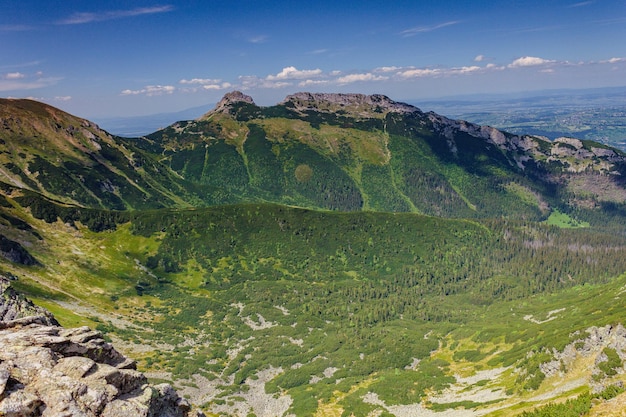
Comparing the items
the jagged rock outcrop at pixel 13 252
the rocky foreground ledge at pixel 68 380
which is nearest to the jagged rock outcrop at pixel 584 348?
the rocky foreground ledge at pixel 68 380

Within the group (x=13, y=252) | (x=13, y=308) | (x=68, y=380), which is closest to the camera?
(x=68, y=380)

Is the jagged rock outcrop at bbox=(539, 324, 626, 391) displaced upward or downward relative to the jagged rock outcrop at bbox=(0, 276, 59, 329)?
downward

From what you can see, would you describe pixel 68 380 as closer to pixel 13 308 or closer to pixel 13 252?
pixel 13 308

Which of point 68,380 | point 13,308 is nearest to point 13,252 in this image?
point 13,308

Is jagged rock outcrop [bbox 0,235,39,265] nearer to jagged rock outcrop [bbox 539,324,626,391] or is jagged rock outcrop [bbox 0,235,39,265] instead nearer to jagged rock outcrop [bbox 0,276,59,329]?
jagged rock outcrop [bbox 0,276,59,329]

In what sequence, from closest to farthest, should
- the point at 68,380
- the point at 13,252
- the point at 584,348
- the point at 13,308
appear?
the point at 68,380
the point at 13,308
the point at 584,348
the point at 13,252

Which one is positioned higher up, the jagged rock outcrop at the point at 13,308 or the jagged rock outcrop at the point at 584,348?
the jagged rock outcrop at the point at 13,308

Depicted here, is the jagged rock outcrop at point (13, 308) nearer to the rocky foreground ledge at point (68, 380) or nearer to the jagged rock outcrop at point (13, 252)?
the rocky foreground ledge at point (68, 380)

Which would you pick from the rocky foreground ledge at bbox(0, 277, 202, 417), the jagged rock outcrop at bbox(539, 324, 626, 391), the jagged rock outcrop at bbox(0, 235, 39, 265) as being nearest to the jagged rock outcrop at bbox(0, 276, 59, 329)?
the rocky foreground ledge at bbox(0, 277, 202, 417)
